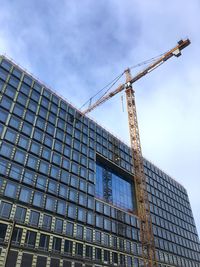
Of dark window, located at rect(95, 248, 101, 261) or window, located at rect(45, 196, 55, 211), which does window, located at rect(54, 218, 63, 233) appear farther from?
dark window, located at rect(95, 248, 101, 261)

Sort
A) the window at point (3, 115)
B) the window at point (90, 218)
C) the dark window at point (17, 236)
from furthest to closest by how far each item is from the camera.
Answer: the window at point (90, 218), the window at point (3, 115), the dark window at point (17, 236)

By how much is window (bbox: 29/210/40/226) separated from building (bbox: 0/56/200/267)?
0.59 ft

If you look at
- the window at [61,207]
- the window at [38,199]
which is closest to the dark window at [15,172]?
the window at [38,199]

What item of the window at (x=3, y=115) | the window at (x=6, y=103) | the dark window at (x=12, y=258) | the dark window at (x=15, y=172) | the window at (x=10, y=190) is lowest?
the dark window at (x=12, y=258)

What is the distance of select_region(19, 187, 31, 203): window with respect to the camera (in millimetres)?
49250

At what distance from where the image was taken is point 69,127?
7019 centimetres

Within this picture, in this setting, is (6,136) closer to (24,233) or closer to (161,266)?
(24,233)

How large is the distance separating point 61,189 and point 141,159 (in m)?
24.8

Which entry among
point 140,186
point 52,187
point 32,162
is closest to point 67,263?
point 52,187

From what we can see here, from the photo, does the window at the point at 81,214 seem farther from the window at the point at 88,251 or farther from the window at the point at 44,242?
the window at the point at 44,242

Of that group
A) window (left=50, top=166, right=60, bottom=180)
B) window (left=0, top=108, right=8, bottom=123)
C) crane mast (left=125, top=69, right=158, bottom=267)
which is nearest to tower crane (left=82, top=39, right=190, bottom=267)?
crane mast (left=125, top=69, right=158, bottom=267)

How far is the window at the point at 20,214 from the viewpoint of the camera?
46.8 meters

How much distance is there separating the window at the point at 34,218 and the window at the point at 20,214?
1.52 meters

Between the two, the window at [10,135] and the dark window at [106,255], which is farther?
the dark window at [106,255]
